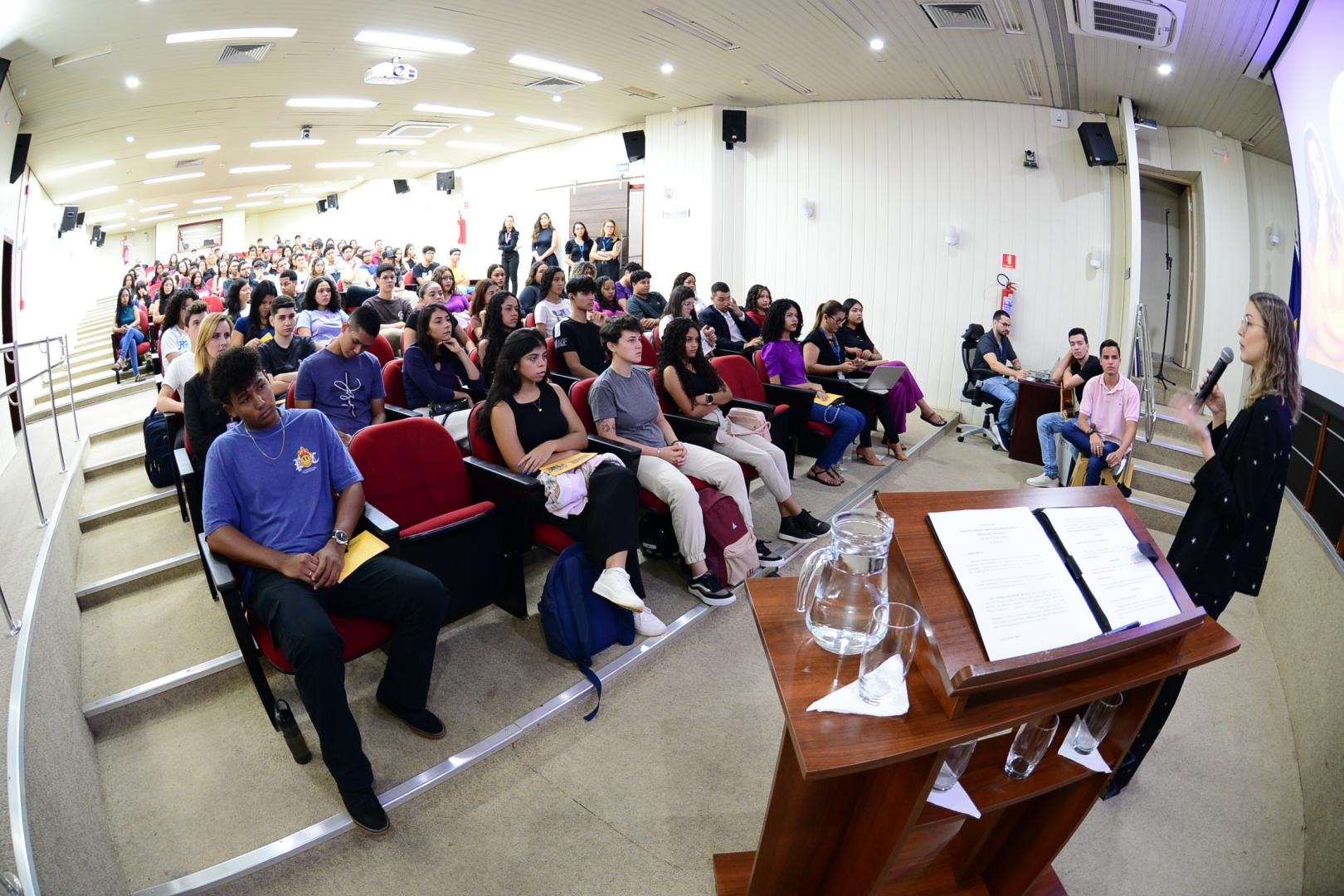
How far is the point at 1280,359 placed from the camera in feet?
6.14

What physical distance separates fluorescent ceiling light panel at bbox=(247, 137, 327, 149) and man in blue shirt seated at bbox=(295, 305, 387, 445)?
7.37 m

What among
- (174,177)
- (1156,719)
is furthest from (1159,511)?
(174,177)

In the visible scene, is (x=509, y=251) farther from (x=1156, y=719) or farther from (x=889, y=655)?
(x=889, y=655)

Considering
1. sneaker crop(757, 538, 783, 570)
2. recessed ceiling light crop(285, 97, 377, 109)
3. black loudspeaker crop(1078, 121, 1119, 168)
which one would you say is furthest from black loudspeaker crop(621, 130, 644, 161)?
sneaker crop(757, 538, 783, 570)

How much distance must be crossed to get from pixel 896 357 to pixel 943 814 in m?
6.91

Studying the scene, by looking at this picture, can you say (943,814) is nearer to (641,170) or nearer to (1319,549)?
(1319,549)

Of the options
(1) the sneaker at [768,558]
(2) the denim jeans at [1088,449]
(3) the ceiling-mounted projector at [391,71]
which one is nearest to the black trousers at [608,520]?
(1) the sneaker at [768,558]

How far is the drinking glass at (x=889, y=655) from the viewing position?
1.15 m

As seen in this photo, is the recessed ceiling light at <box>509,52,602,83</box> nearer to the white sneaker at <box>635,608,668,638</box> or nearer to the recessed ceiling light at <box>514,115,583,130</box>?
the recessed ceiling light at <box>514,115,583,130</box>

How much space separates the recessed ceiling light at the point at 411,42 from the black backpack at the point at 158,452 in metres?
3.32

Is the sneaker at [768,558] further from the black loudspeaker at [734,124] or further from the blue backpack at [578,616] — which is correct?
the black loudspeaker at [734,124]

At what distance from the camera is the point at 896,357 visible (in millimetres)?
7750

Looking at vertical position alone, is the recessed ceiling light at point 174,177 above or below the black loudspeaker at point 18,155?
above

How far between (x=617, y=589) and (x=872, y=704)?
1.53 m
